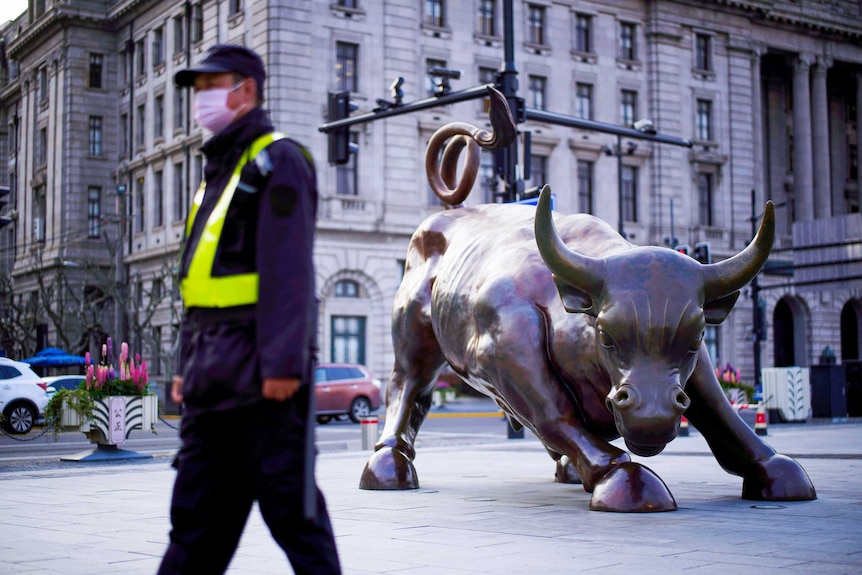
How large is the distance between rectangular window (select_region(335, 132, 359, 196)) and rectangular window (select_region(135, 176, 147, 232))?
41.2 ft

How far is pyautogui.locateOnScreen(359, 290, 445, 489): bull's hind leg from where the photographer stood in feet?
29.5

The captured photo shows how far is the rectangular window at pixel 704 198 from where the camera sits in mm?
50500

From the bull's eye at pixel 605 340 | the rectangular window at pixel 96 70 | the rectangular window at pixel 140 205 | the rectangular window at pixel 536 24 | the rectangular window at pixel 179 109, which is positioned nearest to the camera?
the bull's eye at pixel 605 340

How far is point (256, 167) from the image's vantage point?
3.95m

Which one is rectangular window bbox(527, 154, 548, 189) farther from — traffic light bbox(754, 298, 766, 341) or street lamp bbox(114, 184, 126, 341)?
traffic light bbox(754, 298, 766, 341)

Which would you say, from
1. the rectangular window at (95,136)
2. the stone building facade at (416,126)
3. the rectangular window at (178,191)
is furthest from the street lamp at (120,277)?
the rectangular window at (95,136)

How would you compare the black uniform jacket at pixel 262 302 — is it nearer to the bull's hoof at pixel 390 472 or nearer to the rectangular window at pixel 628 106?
the bull's hoof at pixel 390 472

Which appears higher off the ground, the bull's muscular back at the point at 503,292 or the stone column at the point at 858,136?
the stone column at the point at 858,136

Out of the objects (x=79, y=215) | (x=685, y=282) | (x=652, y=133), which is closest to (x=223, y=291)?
(x=685, y=282)

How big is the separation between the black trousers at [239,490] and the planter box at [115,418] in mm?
11816

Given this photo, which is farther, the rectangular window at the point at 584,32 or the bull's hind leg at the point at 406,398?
the rectangular window at the point at 584,32

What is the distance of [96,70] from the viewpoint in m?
53.2

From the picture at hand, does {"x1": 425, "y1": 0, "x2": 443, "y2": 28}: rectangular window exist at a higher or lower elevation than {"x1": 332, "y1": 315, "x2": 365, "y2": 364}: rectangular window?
higher

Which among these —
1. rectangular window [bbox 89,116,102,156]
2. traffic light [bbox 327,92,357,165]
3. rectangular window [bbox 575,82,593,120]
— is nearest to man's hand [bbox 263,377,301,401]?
traffic light [bbox 327,92,357,165]
